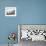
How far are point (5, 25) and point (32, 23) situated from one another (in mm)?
781

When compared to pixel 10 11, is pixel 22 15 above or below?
below

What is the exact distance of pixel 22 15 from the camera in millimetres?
3547

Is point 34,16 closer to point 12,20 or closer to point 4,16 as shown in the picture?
point 12,20

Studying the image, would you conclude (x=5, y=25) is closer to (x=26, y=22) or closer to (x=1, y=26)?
(x=1, y=26)

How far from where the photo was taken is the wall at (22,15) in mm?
3537

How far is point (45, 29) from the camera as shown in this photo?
3393 millimetres

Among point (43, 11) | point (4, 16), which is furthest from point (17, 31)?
point (43, 11)

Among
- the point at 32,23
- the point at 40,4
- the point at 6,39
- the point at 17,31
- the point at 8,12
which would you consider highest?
the point at 40,4

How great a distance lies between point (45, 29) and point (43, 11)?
0.53 m

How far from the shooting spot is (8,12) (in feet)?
11.6

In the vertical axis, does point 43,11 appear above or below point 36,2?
below

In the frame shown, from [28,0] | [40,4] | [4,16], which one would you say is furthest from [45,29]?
[4,16]

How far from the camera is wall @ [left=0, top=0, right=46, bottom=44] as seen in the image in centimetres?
354

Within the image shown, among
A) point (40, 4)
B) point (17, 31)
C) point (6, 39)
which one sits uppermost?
point (40, 4)
